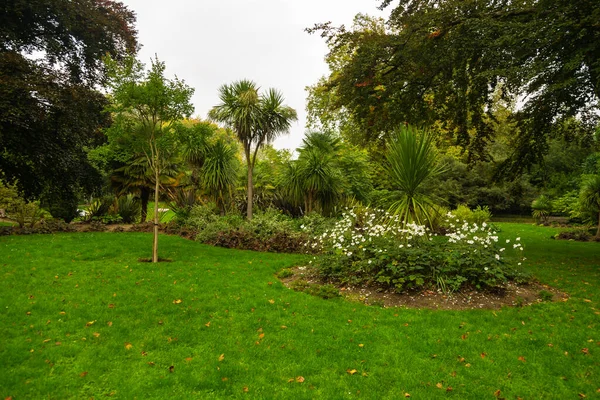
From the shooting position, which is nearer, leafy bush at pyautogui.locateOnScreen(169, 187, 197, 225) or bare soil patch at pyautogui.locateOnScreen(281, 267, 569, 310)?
bare soil patch at pyautogui.locateOnScreen(281, 267, 569, 310)

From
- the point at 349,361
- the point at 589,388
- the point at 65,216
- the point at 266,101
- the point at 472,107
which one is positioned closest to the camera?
the point at 589,388

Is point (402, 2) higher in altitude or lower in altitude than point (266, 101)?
higher

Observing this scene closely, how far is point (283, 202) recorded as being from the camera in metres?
14.0

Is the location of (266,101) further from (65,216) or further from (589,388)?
(589,388)

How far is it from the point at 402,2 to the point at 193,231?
9.40 metres

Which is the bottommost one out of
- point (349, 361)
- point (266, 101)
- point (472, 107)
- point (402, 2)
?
point (349, 361)

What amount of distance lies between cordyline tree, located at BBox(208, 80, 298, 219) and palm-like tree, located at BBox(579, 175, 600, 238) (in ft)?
38.1

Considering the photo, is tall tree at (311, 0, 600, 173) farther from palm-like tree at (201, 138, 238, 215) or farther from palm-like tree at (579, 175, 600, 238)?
palm-like tree at (201, 138, 238, 215)

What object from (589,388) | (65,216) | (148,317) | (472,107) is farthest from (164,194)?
(589,388)

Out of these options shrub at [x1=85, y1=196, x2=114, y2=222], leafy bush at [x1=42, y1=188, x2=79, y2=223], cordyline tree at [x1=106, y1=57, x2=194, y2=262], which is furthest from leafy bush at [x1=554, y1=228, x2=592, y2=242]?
leafy bush at [x1=42, y1=188, x2=79, y2=223]

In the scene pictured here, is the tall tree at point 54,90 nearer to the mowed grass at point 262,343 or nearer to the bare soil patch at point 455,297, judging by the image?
the mowed grass at point 262,343

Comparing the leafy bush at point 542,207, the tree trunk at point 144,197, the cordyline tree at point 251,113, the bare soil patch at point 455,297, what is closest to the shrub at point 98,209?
the tree trunk at point 144,197

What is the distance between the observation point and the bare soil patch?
4953 mm

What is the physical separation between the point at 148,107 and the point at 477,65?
7.97 m
